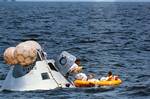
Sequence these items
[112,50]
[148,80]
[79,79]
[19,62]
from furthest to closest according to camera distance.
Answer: [112,50], [148,80], [79,79], [19,62]

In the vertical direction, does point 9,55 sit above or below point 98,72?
above

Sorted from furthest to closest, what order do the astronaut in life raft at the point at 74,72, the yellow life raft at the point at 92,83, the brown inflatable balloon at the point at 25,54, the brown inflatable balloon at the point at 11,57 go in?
the yellow life raft at the point at 92,83
the astronaut in life raft at the point at 74,72
the brown inflatable balloon at the point at 11,57
the brown inflatable balloon at the point at 25,54

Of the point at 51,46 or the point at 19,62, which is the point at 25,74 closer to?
the point at 19,62

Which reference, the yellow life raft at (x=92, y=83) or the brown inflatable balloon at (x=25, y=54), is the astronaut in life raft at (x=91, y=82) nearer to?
the yellow life raft at (x=92, y=83)

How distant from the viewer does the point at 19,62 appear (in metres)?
23.3

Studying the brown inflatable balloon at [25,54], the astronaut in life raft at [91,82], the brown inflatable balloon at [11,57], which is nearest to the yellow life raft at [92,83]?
the astronaut in life raft at [91,82]

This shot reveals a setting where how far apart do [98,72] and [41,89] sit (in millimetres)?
7298

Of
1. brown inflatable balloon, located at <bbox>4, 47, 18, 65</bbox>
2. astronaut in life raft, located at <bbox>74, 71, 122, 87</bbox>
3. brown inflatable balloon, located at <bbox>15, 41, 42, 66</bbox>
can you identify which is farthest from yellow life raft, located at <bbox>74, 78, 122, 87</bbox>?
brown inflatable balloon, located at <bbox>4, 47, 18, 65</bbox>

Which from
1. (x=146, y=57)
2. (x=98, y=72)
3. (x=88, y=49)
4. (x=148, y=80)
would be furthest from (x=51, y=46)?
(x=148, y=80)

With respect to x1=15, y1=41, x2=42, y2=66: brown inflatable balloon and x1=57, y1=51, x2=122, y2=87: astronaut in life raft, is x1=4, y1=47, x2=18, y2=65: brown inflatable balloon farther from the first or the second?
x1=57, y1=51, x2=122, y2=87: astronaut in life raft

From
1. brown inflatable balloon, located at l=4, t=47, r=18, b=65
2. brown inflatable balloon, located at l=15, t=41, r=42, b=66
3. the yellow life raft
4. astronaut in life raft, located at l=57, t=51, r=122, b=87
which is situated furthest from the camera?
the yellow life raft

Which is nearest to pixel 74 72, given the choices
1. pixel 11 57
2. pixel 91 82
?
pixel 91 82

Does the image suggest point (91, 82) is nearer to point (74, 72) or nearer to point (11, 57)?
point (74, 72)

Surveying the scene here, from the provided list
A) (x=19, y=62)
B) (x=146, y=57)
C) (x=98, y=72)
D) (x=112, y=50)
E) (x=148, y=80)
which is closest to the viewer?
(x=19, y=62)
